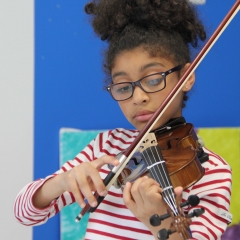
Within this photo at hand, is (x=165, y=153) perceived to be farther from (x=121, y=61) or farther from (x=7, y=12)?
(x=7, y=12)

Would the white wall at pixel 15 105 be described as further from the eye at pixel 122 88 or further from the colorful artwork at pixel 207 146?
the eye at pixel 122 88

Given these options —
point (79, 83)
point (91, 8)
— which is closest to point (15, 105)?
point (79, 83)

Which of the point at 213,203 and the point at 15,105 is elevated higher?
the point at 15,105

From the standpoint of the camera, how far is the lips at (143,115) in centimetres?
86

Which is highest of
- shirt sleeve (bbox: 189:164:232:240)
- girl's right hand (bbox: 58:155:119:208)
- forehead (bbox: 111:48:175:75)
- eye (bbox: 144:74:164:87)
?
forehead (bbox: 111:48:175:75)

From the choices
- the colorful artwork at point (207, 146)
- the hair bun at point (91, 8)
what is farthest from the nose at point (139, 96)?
the colorful artwork at point (207, 146)

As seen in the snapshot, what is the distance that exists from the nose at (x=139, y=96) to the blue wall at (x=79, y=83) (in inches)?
26.2

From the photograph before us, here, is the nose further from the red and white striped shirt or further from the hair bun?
the hair bun

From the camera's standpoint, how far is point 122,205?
877 mm

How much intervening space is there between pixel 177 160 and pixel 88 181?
0.53ft

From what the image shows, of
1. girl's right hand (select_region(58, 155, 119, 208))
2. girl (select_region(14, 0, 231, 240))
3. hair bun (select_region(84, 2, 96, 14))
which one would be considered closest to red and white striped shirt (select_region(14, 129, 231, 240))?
girl (select_region(14, 0, 231, 240))

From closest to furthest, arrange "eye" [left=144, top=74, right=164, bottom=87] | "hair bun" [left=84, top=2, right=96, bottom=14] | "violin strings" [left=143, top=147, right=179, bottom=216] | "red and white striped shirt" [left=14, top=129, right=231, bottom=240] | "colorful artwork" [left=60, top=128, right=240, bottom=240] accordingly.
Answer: "violin strings" [left=143, top=147, right=179, bottom=216] → "red and white striped shirt" [left=14, top=129, right=231, bottom=240] → "eye" [left=144, top=74, right=164, bottom=87] → "hair bun" [left=84, top=2, right=96, bottom=14] → "colorful artwork" [left=60, top=128, right=240, bottom=240]

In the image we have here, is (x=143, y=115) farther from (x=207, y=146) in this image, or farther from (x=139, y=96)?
(x=207, y=146)

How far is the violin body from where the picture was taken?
74 centimetres
